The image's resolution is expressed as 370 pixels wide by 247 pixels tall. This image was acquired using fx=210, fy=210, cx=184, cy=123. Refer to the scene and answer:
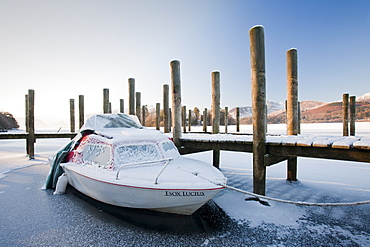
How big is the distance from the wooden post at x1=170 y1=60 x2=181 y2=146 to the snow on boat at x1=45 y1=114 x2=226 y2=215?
1436 mm

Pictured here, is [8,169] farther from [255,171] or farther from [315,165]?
[315,165]

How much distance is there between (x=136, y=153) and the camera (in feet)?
15.4

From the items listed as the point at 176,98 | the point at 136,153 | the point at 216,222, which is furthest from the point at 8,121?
the point at 216,222

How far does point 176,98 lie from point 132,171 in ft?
10.6

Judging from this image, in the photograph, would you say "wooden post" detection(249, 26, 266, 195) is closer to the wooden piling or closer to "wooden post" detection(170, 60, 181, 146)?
the wooden piling

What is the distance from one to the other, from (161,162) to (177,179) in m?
1.06

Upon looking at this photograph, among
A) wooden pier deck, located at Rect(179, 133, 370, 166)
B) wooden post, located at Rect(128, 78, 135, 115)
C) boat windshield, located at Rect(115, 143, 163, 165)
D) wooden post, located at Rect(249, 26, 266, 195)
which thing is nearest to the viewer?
wooden pier deck, located at Rect(179, 133, 370, 166)

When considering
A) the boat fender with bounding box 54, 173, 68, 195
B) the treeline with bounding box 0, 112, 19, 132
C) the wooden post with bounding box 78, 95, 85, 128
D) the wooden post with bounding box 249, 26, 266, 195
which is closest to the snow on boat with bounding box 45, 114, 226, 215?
the boat fender with bounding box 54, 173, 68, 195

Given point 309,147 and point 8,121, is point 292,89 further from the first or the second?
point 8,121

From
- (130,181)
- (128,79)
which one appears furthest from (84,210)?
(128,79)

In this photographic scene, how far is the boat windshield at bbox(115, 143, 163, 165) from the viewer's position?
4.54m

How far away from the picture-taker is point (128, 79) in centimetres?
935

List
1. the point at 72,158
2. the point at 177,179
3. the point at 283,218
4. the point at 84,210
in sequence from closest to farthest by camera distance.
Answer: the point at 177,179, the point at 283,218, the point at 84,210, the point at 72,158

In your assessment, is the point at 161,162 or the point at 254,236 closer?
the point at 254,236
